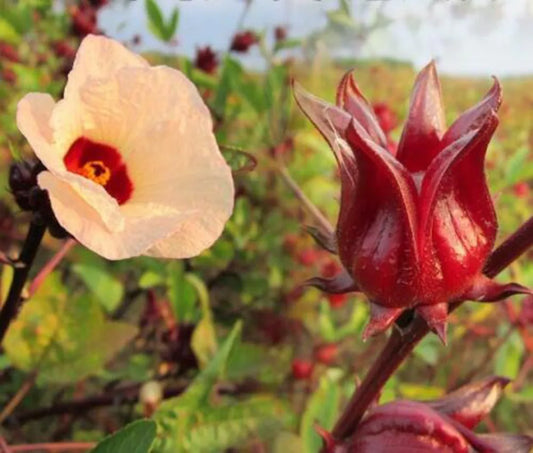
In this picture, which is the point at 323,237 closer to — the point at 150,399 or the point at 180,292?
the point at 150,399

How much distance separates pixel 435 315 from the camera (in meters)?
0.50

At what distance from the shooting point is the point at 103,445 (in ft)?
1.78

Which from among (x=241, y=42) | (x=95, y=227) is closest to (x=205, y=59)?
(x=241, y=42)

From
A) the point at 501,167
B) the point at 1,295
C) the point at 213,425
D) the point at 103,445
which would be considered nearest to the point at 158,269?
the point at 1,295

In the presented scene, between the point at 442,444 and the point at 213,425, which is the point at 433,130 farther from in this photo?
the point at 213,425

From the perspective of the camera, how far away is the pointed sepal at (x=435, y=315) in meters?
0.49

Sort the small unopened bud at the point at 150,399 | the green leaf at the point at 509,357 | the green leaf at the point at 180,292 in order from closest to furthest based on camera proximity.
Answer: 1. the small unopened bud at the point at 150,399
2. the green leaf at the point at 180,292
3. the green leaf at the point at 509,357

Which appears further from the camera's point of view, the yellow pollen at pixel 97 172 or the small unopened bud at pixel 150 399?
the small unopened bud at pixel 150 399

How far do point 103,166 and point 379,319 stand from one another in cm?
18

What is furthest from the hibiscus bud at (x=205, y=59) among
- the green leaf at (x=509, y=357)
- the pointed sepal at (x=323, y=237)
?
the pointed sepal at (x=323, y=237)

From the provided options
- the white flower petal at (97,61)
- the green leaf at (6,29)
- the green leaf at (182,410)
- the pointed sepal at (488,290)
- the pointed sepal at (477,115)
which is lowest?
the green leaf at (6,29)

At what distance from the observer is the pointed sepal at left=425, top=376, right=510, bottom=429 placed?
0.60 metres

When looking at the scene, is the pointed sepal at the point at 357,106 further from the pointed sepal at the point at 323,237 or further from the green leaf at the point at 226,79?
the green leaf at the point at 226,79

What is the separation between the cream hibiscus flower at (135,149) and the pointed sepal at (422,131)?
4.3 inches
